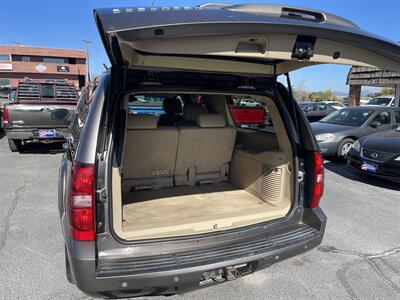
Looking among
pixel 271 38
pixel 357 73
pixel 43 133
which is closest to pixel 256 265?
pixel 271 38

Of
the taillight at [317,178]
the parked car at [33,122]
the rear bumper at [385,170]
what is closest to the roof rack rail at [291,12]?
the taillight at [317,178]

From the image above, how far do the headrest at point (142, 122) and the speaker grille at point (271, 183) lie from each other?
1.18 metres

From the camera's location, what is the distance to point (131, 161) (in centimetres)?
353

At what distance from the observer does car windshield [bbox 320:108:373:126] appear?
8.48 meters

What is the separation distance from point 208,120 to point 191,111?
437mm

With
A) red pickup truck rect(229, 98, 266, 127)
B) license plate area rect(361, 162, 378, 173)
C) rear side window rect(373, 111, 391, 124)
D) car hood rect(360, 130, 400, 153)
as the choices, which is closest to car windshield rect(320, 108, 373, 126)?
rear side window rect(373, 111, 391, 124)

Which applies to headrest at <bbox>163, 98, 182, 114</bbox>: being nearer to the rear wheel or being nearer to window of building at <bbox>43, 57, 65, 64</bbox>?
the rear wheel

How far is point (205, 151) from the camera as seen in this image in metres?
3.73

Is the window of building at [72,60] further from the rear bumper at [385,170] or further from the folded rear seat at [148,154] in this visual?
the folded rear seat at [148,154]

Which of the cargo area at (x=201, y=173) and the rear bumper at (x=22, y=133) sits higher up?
the cargo area at (x=201, y=173)

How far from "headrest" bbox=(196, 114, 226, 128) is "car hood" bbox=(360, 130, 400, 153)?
3922mm

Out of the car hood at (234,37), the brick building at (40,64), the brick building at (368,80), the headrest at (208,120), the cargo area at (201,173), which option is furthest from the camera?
the brick building at (40,64)

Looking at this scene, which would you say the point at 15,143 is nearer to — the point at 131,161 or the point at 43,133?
the point at 43,133

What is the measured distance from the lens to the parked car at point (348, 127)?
26.0ft
